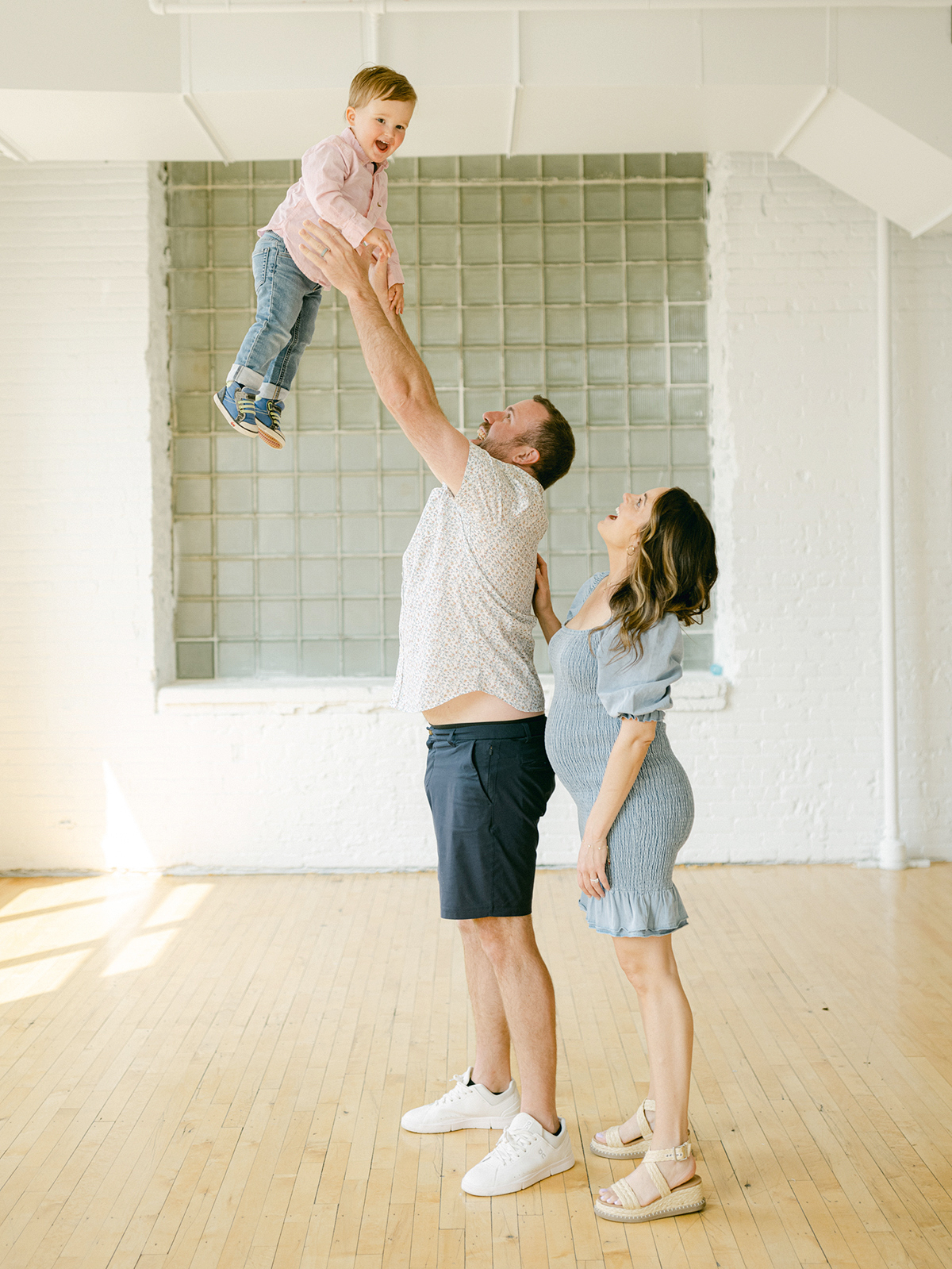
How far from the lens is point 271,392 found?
2527mm

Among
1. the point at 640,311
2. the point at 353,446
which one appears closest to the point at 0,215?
the point at 353,446

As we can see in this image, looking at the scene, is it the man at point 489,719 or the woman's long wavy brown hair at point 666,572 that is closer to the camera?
the woman's long wavy brown hair at point 666,572

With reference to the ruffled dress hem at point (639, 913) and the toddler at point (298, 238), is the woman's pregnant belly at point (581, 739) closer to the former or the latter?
the ruffled dress hem at point (639, 913)

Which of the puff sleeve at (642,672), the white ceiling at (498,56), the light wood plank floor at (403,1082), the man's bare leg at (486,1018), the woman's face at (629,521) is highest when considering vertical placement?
the white ceiling at (498,56)

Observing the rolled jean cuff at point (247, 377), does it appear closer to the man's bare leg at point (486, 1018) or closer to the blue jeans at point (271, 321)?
the blue jeans at point (271, 321)

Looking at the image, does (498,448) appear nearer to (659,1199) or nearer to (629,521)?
(629,521)

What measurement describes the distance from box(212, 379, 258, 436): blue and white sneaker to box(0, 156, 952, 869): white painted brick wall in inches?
110

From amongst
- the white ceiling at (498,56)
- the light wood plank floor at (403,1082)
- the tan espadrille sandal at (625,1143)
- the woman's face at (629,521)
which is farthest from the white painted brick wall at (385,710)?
the woman's face at (629,521)

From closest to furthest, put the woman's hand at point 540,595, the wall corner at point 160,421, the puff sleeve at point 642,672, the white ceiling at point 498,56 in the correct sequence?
1. the puff sleeve at point 642,672
2. the woman's hand at point 540,595
3. the white ceiling at point 498,56
4. the wall corner at point 160,421

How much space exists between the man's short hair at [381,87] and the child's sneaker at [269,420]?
26.6 inches

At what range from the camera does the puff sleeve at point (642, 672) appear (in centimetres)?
216

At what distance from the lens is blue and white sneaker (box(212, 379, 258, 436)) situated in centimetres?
246

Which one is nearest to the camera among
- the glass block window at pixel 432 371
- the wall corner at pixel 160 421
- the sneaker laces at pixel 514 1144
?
the sneaker laces at pixel 514 1144

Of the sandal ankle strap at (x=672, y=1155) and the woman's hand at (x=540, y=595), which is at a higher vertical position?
the woman's hand at (x=540, y=595)
